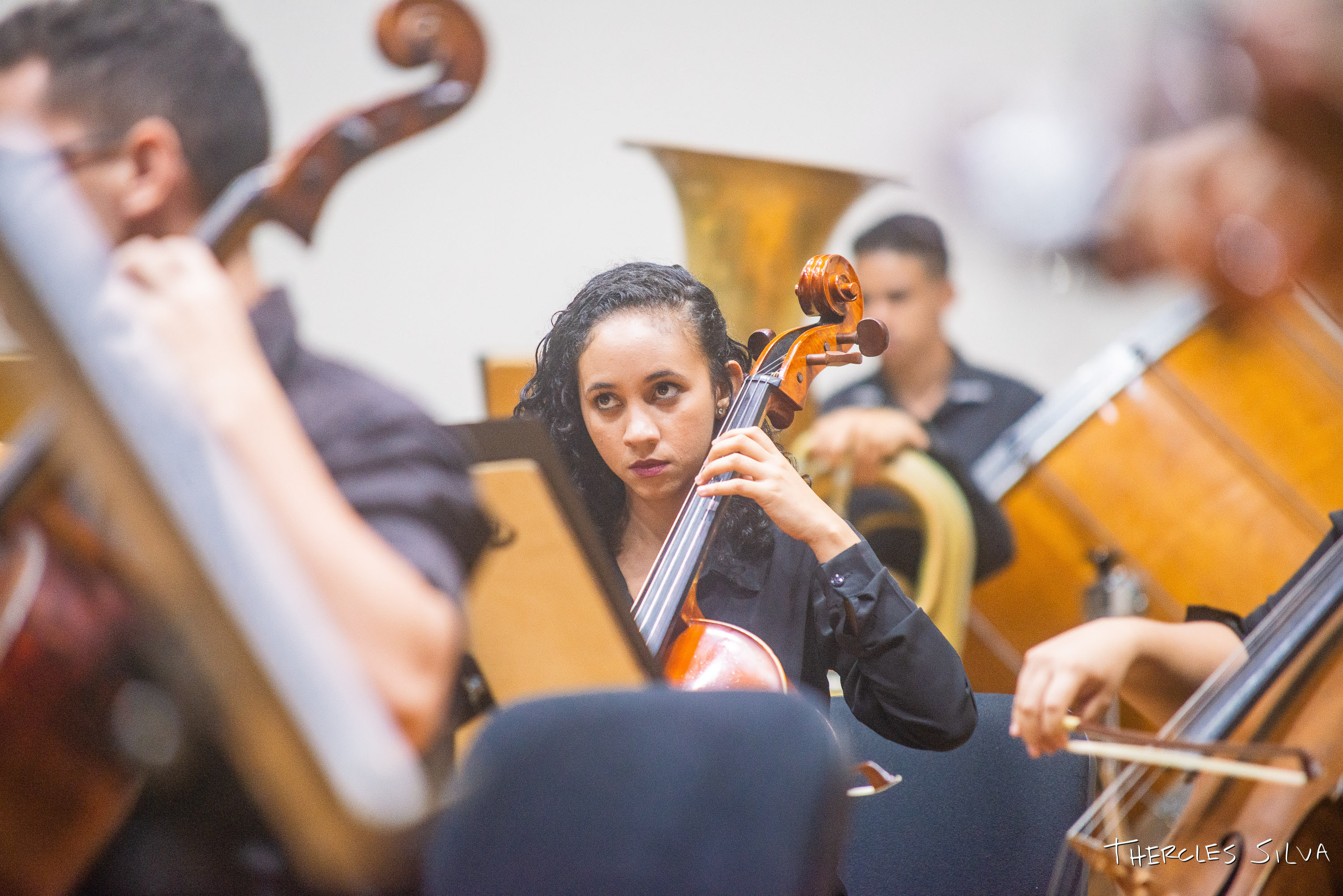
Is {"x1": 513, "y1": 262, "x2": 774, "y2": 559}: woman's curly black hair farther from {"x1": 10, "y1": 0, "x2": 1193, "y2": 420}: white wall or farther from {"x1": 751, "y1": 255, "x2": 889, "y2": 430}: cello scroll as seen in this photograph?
{"x1": 10, "y1": 0, "x2": 1193, "y2": 420}: white wall

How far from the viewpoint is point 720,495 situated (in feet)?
3.57

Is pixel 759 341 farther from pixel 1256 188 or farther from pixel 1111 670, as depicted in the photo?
pixel 1256 188

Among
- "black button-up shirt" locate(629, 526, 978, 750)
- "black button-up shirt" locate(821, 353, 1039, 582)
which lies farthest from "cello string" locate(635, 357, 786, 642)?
"black button-up shirt" locate(821, 353, 1039, 582)

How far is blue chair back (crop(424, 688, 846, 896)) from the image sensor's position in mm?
606

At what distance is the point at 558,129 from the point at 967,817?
172 cm

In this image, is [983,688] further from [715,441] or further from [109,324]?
[109,324]

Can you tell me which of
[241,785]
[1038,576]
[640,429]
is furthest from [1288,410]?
[241,785]

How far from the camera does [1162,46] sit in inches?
8.4

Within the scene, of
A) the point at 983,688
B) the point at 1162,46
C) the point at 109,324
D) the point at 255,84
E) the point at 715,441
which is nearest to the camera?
the point at 1162,46

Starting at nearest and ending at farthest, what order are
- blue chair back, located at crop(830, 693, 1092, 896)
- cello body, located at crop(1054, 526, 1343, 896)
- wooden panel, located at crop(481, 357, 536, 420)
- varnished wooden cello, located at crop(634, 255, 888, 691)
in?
cello body, located at crop(1054, 526, 1343, 896), varnished wooden cello, located at crop(634, 255, 888, 691), blue chair back, located at crop(830, 693, 1092, 896), wooden panel, located at crop(481, 357, 536, 420)

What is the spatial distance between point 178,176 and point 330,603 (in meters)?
0.35

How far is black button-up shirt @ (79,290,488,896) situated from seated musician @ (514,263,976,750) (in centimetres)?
42

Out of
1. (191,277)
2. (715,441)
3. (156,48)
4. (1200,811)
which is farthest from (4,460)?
(1200,811)

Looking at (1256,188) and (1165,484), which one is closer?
(1256,188)
